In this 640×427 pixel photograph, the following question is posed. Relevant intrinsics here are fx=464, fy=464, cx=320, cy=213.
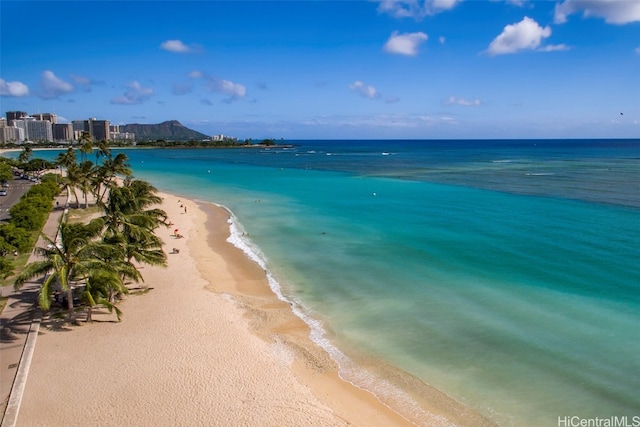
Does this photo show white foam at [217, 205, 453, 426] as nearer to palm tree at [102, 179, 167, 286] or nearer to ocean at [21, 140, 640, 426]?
ocean at [21, 140, 640, 426]

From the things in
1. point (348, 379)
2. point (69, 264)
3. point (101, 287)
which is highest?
point (69, 264)

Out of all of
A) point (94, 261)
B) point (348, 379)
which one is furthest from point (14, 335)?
point (348, 379)

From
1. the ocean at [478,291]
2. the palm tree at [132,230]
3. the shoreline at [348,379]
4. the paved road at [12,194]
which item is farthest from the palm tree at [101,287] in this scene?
the paved road at [12,194]

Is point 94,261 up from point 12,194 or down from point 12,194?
up

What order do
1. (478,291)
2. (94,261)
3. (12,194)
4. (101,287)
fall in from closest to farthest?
1. (94,261)
2. (101,287)
3. (478,291)
4. (12,194)

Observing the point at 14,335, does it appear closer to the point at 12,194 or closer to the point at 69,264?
the point at 69,264

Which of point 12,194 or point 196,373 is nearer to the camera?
point 196,373
